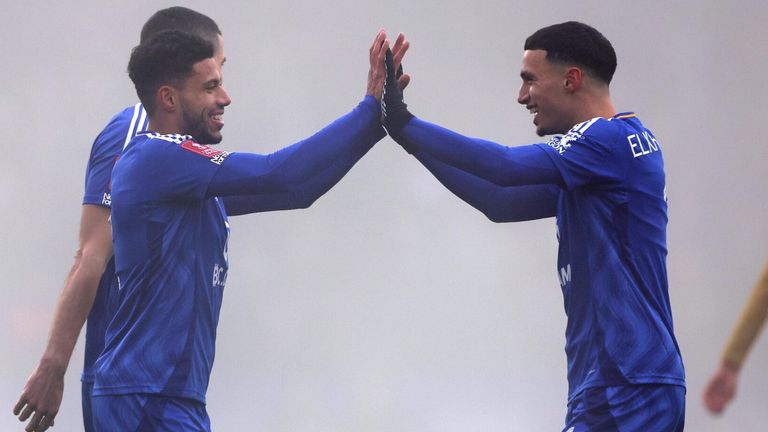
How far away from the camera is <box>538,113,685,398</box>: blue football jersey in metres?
4.50

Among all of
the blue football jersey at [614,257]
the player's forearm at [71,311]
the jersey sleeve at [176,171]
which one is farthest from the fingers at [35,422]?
the blue football jersey at [614,257]

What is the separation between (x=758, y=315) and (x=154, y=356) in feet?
7.18

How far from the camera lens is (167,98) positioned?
4.98 m

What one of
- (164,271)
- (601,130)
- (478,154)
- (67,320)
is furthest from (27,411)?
(601,130)

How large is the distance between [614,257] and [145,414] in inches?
73.9

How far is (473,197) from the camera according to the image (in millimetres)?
5543

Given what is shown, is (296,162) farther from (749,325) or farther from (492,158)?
(749,325)

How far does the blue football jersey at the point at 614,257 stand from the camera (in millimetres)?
4496

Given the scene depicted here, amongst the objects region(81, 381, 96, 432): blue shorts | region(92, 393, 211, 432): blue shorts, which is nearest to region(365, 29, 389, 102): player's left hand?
region(92, 393, 211, 432): blue shorts

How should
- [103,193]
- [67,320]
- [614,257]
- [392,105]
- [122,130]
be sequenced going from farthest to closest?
1. [122,130]
2. [103,193]
3. [67,320]
4. [392,105]
5. [614,257]

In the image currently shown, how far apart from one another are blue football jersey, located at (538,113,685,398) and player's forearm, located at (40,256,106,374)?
2058mm

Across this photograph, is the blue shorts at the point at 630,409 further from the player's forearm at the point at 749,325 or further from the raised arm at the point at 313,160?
the raised arm at the point at 313,160

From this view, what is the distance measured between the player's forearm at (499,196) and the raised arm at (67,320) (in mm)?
1499

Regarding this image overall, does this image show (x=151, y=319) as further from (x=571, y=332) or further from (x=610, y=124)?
(x=610, y=124)
